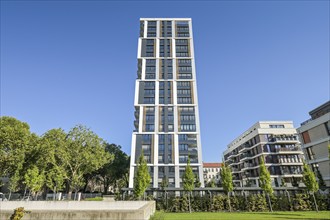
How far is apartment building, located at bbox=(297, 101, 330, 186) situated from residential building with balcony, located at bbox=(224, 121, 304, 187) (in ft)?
35.6

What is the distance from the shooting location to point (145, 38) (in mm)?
72312

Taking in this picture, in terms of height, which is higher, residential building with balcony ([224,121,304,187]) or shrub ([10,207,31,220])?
residential building with balcony ([224,121,304,187])

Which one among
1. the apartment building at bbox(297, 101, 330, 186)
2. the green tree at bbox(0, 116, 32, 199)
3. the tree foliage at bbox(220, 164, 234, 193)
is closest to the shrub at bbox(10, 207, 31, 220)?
the tree foliage at bbox(220, 164, 234, 193)

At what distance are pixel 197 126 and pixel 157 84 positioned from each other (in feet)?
60.9

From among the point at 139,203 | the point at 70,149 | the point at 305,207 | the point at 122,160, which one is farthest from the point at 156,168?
the point at 305,207

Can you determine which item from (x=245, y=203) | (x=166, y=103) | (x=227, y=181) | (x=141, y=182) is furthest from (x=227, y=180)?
(x=166, y=103)

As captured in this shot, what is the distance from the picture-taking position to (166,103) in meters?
63.2

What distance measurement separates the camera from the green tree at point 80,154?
43.7 meters

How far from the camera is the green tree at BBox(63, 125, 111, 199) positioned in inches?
1721

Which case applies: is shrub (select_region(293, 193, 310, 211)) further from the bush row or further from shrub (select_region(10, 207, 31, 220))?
shrub (select_region(10, 207, 31, 220))

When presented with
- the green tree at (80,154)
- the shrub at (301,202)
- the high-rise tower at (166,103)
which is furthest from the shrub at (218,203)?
the green tree at (80,154)

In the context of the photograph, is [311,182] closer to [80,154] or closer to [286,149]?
[286,149]

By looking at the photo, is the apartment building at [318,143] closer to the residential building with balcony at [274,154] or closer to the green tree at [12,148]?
the residential building with balcony at [274,154]

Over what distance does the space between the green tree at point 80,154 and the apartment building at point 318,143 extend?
1771 inches
